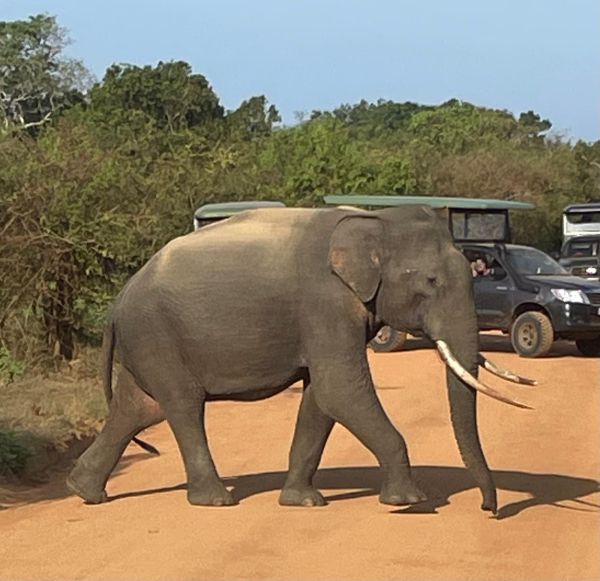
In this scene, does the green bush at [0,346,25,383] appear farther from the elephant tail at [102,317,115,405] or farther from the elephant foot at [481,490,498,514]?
the elephant foot at [481,490,498,514]

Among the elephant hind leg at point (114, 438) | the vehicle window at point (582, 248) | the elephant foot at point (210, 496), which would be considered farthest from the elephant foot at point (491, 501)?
the vehicle window at point (582, 248)

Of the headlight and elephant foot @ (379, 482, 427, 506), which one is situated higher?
elephant foot @ (379, 482, 427, 506)

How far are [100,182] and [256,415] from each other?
4.80 metres

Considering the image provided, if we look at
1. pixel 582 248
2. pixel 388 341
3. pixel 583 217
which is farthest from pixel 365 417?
pixel 583 217

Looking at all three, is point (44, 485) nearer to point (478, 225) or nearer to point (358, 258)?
point (358, 258)

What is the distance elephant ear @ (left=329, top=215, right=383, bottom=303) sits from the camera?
33.2 ft

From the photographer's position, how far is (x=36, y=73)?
5950cm

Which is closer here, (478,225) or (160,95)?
(478,225)

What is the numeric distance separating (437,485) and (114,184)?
9.43 meters

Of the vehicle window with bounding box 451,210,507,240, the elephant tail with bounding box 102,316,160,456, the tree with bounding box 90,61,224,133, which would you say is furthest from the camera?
the tree with bounding box 90,61,224,133

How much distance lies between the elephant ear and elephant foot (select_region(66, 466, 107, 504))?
236 cm

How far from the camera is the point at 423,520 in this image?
9898 millimetres

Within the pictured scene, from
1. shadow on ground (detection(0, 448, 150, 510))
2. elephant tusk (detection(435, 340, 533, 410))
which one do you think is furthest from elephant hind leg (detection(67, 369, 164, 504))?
elephant tusk (detection(435, 340, 533, 410))

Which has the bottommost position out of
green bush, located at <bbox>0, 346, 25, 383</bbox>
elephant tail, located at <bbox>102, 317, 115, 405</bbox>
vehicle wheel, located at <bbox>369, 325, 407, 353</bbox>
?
vehicle wheel, located at <bbox>369, 325, 407, 353</bbox>
